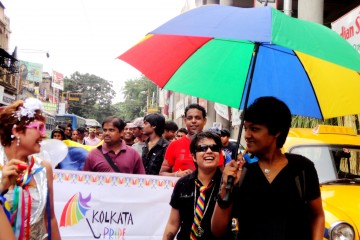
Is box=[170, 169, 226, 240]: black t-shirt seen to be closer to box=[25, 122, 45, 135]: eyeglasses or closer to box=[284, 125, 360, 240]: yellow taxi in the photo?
box=[25, 122, 45, 135]: eyeglasses

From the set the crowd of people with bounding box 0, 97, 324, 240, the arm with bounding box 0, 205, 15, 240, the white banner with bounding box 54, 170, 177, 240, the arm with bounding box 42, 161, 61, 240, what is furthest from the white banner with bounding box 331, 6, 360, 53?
the arm with bounding box 0, 205, 15, 240

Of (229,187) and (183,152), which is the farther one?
(183,152)

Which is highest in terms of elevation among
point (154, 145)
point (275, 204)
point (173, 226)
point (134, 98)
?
point (134, 98)

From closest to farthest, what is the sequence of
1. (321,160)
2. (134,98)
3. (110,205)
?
1. (321,160)
2. (110,205)
3. (134,98)

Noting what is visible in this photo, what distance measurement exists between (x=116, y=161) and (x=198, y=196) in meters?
2.43

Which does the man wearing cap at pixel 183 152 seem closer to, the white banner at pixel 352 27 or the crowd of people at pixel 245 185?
the crowd of people at pixel 245 185

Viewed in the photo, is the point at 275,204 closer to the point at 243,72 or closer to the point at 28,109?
the point at 28,109

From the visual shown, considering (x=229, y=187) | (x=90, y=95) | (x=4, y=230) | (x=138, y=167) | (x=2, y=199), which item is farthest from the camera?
(x=90, y=95)

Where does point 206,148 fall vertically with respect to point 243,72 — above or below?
below

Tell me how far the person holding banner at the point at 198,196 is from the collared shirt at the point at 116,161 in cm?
216

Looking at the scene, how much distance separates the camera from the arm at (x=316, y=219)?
8.66 feet

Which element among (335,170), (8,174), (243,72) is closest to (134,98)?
(335,170)

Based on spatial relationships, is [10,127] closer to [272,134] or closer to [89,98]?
[272,134]

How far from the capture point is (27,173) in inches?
104
